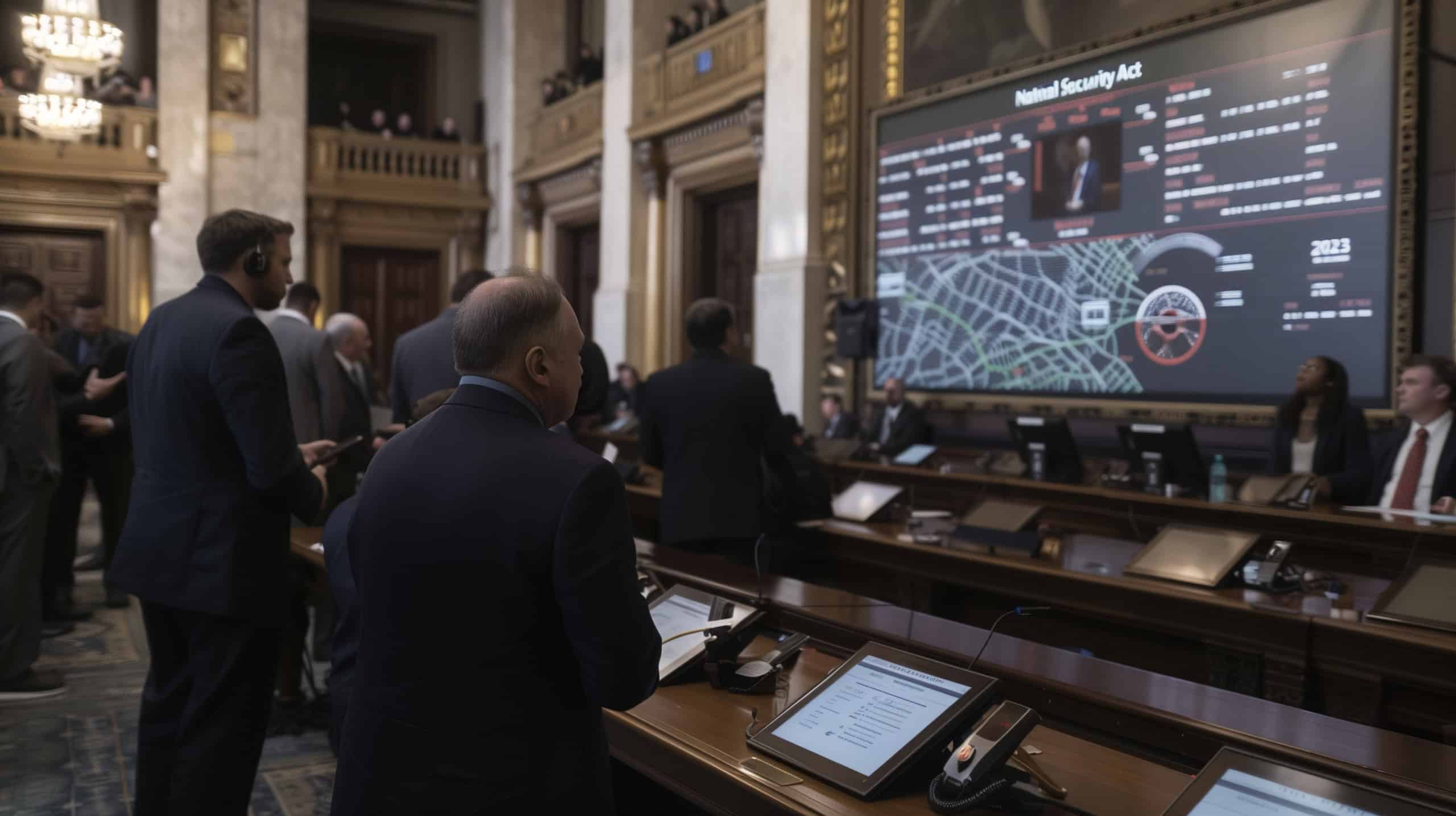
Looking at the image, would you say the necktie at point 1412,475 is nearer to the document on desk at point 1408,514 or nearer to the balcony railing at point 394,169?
the document on desk at point 1408,514

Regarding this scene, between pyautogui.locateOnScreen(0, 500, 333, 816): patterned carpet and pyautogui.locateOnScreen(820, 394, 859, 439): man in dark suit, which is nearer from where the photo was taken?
pyautogui.locateOnScreen(0, 500, 333, 816): patterned carpet

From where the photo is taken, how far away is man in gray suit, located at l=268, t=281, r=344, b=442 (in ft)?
15.5

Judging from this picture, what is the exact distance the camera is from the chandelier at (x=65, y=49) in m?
8.67

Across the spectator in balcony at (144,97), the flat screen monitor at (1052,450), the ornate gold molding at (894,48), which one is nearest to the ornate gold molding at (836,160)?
the ornate gold molding at (894,48)

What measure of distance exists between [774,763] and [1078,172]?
19.6 feet

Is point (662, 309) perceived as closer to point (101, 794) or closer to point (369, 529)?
point (101, 794)

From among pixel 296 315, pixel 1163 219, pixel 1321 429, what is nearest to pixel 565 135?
pixel 1163 219

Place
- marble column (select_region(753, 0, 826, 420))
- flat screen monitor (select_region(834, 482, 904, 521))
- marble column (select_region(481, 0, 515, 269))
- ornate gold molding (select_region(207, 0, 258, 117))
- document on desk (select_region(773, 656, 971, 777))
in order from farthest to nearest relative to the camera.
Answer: marble column (select_region(481, 0, 515, 269)), ornate gold molding (select_region(207, 0, 258, 117)), marble column (select_region(753, 0, 826, 420)), flat screen monitor (select_region(834, 482, 904, 521)), document on desk (select_region(773, 656, 971, 777))

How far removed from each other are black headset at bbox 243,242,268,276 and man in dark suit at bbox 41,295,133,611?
3.14m

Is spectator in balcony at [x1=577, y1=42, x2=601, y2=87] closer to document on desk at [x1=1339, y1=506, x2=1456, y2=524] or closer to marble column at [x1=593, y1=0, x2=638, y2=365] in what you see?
marble column at [x1=593, y1=0, x2=638, y2=365]

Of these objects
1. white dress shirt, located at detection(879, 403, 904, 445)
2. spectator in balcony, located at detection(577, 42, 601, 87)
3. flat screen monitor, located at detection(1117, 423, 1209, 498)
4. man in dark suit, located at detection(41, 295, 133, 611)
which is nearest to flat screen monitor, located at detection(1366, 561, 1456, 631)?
flat screen monitor, located at detection(1117, 423, 1209, 498)

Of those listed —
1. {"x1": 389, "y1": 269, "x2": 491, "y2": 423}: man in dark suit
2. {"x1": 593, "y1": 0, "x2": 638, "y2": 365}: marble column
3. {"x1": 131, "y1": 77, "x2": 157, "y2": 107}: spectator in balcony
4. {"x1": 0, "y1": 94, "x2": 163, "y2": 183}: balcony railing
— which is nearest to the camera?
{"x1": 389, "y1": 269, "x2": 491, "y2": 423}: man in dark suit

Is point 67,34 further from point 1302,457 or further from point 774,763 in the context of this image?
point 774,763

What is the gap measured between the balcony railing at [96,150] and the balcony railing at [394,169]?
6.19ft
